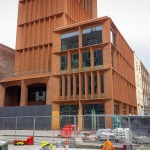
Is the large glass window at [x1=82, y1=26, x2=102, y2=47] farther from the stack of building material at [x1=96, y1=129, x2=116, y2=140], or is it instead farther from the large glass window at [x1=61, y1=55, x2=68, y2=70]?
the stack of building material at [x1=96, y1=129, x2=116, y2=140]

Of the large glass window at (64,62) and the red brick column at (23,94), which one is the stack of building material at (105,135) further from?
the red brick column at (23,94)

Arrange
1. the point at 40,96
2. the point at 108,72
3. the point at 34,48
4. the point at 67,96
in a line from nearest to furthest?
1. the point at 108,72
2. the point at 67,96
3. the point at 40,96
4. the point at 34,48

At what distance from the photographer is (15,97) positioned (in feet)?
152

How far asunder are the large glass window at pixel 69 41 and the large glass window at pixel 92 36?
4.74 ft

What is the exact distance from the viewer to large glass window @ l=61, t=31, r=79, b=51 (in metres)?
38.3

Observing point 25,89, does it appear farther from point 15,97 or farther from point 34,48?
point 34,48

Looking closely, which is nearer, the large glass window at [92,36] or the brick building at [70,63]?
the brick building at [70,63]

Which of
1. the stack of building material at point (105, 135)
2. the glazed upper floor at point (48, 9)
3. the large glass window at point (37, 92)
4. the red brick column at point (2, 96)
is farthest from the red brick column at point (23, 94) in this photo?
the stack of building material at point (105, 135)

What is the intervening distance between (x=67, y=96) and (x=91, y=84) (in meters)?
4.67

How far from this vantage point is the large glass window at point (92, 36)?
36.2 metres

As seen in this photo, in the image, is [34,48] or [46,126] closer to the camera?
[46,126]

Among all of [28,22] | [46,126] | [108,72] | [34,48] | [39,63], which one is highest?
[28,22]

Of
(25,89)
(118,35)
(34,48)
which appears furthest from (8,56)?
(118,35)

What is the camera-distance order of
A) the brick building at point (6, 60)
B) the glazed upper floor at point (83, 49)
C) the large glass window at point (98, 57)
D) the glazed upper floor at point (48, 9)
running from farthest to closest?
the brick building at point (6, 60) → the glazed upper floor at point (48, 9) → the glazed upper floor at point (83, 49) → the large glass window at point (98, 57)
